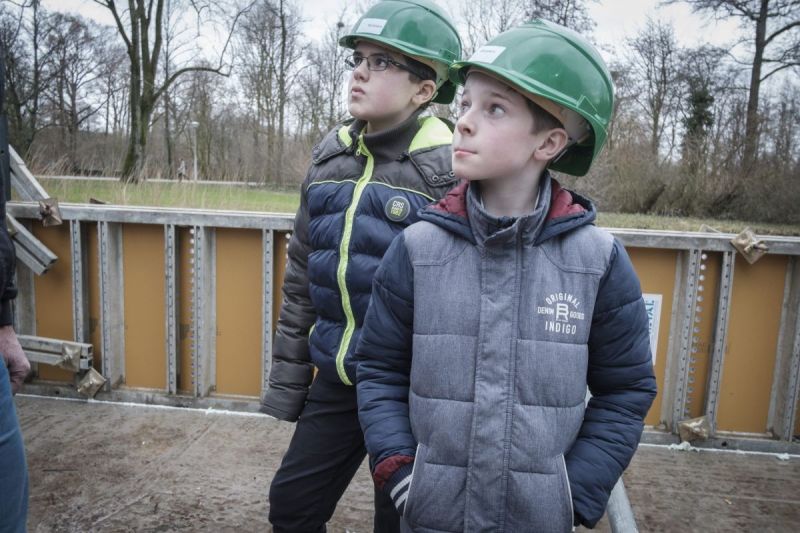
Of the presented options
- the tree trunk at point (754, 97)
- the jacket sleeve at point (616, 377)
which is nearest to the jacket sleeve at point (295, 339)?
the jacket sleeve at point (616, 377)

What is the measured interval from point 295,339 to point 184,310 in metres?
2.49

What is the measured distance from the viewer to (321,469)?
8.01ft

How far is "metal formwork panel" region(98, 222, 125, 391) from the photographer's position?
4832 mm

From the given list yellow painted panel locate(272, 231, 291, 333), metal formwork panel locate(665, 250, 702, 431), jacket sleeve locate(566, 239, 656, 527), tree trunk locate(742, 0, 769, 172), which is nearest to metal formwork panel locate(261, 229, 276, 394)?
yellow painted panel locate(272, 231, 291, 333)

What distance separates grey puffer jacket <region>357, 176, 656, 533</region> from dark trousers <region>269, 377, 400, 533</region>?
2.41 ft

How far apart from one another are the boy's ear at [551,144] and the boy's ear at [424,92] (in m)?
0.83

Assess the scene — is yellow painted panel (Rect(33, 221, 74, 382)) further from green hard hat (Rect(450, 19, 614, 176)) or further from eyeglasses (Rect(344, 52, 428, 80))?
green hard hat (Rect(450, 19, 614, 176))

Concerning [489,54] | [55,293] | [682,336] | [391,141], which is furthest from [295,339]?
[55,293]

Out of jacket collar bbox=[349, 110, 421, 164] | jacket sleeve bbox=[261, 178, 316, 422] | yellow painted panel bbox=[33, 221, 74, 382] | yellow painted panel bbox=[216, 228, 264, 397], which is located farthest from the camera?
yellow painted panel bbox=[33, 221, 74, 382]

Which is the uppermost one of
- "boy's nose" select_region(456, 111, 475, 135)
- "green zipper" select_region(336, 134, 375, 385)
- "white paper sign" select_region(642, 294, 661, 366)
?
"boy's nose" select_region(456, 111, 475, 135)

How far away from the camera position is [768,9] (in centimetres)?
2220

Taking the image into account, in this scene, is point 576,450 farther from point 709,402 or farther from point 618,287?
point 709,402

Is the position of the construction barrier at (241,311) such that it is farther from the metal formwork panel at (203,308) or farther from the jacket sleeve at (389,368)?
the jacket sleeve at (389,368)

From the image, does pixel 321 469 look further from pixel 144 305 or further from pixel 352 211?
pixel 144 305
